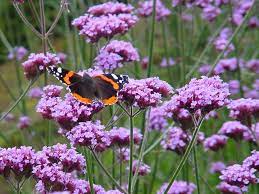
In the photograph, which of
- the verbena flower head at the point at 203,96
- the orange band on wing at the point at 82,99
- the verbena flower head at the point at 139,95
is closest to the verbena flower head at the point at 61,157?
the orange band on wing at the point at 82,99

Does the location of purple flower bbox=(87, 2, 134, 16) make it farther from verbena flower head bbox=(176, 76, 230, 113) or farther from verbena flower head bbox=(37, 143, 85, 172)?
verbena flower head bbox=(37, 143, 85, 172)

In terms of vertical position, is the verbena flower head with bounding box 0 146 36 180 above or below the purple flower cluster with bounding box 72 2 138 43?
below

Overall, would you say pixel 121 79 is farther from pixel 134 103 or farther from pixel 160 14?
pixel 160 14

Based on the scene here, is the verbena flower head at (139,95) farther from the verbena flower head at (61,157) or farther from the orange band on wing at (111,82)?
the verbena flower head at (61,157)

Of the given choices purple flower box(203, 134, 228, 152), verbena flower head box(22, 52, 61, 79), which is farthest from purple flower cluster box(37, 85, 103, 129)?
purple flower box(203, 134, 228, 152)

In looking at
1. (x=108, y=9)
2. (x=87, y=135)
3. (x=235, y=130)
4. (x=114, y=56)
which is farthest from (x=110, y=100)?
(x=108, y=9)

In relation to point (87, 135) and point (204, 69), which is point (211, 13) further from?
point (87, 135)
